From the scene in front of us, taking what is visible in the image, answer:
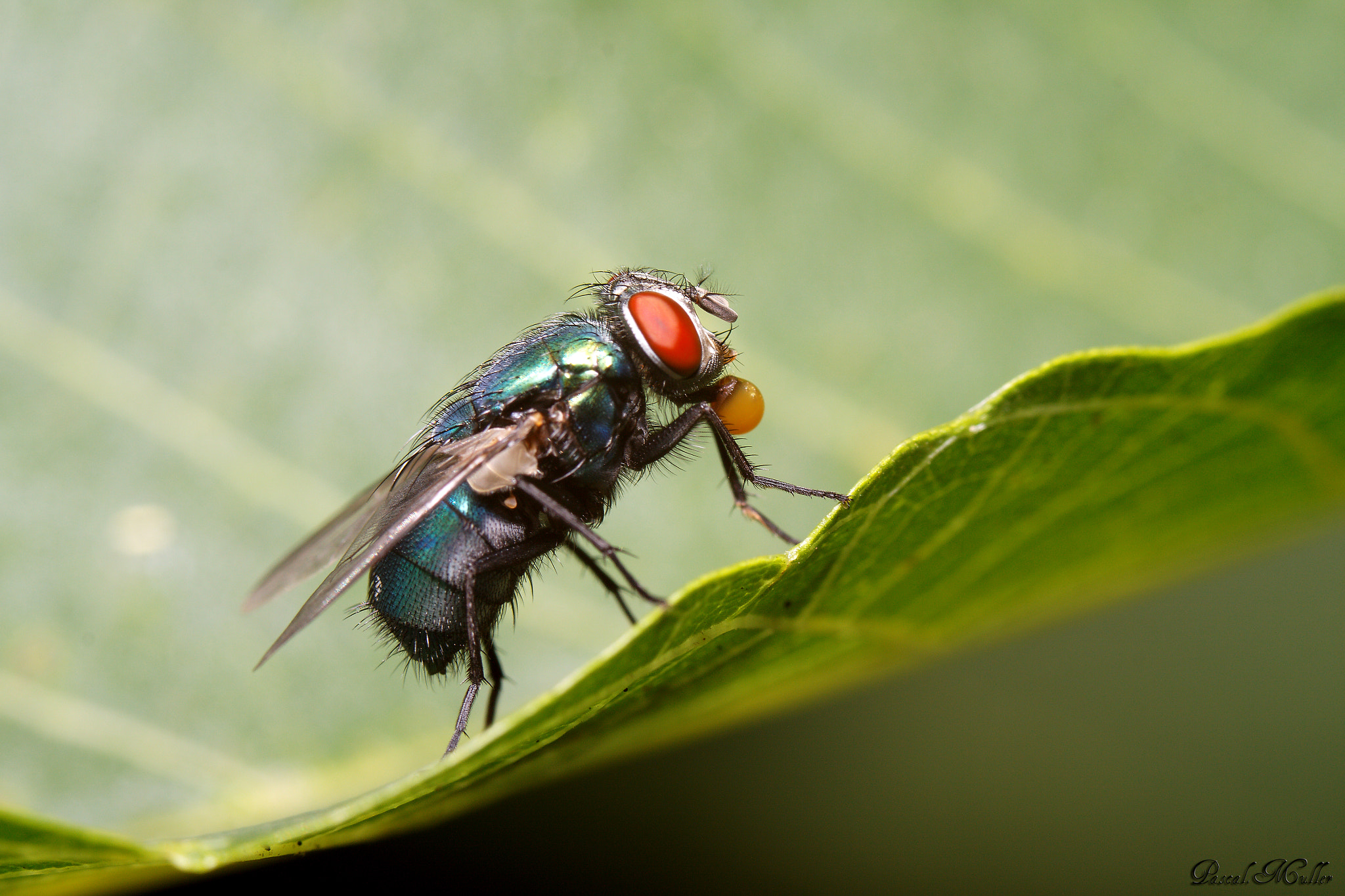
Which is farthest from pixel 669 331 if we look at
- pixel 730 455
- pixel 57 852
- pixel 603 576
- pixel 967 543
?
pixel 57 852

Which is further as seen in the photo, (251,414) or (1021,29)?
(1021,29)

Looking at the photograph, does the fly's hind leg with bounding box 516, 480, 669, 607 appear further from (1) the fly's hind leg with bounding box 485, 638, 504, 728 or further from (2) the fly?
(1) the fly's hind leg with bounding box 485, 638, 504, 728

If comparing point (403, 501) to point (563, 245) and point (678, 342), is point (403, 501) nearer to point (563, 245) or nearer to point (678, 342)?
point (678, 342)

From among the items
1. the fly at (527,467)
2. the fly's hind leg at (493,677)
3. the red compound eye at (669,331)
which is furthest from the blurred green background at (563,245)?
the red compound eye at (669,331)

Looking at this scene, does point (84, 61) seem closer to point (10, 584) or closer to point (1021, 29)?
point (10, 584)

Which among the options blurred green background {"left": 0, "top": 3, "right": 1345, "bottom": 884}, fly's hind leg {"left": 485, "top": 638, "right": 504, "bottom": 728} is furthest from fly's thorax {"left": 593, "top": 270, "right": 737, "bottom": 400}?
fly's hind leg {"left": 485, "top": 638, "right": 504, "bottom": 728}

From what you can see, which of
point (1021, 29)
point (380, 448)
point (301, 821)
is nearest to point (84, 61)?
point (380, 448)
